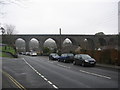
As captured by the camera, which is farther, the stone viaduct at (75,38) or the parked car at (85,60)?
the stone viaduct at (75,38)

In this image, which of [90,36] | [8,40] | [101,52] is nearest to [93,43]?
[90,36]

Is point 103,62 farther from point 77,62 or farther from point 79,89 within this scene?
point 79,89

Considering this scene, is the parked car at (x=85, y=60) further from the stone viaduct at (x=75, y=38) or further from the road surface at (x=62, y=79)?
the stone viaduct at (x=75, y=38)

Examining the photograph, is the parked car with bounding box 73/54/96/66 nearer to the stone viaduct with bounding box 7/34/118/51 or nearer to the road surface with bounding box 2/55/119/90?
the road surface with bounding box 2/55/119/90

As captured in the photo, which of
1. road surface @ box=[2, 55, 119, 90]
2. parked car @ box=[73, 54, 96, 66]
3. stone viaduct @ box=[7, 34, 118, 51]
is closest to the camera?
road surface @ box=[2, 55, 119, 90]

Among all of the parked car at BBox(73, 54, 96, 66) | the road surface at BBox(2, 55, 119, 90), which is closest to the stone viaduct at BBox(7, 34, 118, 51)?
the parked car at BBox(73, 54, 96, 66)

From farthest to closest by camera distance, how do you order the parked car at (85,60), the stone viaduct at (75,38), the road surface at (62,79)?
1. the stone viaduct at (75,38)
2. the parked car at (85,60)
3. the road surface at (62,79)

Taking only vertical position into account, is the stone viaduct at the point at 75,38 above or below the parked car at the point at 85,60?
above

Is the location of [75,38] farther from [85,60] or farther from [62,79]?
[62,79]

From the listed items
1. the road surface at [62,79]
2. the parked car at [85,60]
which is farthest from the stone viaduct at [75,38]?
the road surface at [62,79]

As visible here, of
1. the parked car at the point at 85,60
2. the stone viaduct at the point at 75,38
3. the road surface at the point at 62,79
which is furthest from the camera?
the stone viaduct at the point at 75,38

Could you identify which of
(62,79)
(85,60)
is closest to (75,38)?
(85,60)

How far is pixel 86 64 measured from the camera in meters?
25.7

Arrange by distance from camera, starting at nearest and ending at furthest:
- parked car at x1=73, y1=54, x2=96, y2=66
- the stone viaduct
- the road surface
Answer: the road surface
parked car at x1=73, y1=54, x2=96, y2=66
the stone viaduct
